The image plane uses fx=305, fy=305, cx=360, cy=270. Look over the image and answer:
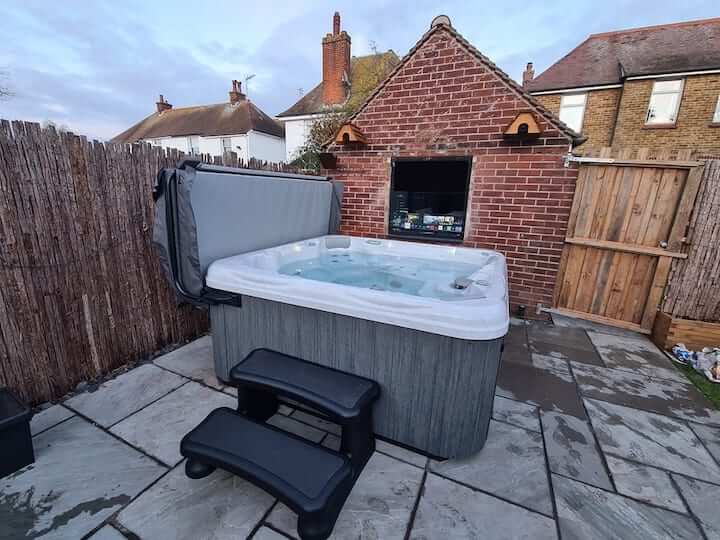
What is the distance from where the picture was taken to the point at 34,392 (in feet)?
6.11

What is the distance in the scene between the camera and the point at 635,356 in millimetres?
2709

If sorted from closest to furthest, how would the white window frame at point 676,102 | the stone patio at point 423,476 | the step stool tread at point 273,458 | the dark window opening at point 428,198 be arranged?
the step stool tread at point 273,458
the stone patio at point 423,476
the dark window opening at point 428,198
the white window frame at point 676,102

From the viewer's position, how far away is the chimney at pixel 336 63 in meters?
9.92

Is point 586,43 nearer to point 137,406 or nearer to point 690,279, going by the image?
point 690,279

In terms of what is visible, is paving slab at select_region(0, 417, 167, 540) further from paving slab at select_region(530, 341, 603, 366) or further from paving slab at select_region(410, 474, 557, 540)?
paving slab at select_region(530, 341, 603, 366)

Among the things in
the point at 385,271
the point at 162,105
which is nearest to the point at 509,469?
the point at 385,271

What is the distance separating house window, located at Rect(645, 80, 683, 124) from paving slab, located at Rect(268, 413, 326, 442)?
458 inches

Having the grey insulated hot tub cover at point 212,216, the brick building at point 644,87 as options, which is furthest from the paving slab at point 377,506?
the brick building at point 644,87

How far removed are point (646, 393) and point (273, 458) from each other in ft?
8.46

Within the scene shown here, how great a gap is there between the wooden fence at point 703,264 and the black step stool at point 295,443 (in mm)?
3238

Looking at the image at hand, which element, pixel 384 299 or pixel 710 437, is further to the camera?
pixel 710 437

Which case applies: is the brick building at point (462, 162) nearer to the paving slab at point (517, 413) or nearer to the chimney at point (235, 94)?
the paving slab at point (517, 413)

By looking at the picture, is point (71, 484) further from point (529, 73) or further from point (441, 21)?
point (529, 73)

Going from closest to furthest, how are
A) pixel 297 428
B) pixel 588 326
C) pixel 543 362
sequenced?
pixel 297 428 < pixel 543 362 < pixel 588 326
